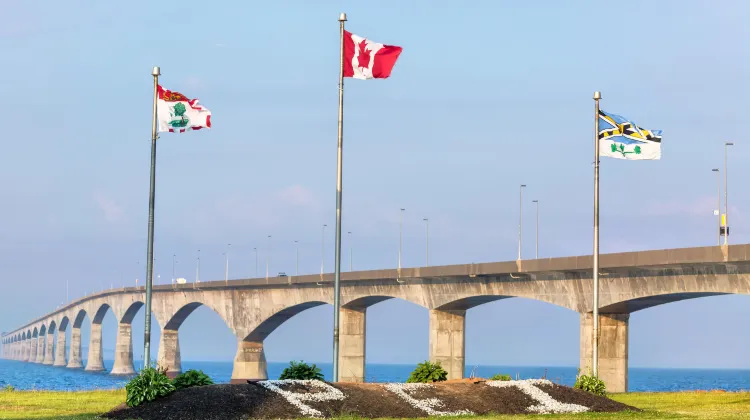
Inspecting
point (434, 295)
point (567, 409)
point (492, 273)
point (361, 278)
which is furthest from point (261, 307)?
point (567, 409)

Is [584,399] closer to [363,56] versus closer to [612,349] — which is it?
[363,56]

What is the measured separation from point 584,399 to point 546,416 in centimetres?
385

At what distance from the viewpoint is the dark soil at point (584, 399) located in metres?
36.2

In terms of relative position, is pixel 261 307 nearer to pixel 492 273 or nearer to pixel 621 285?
pixel 492 273

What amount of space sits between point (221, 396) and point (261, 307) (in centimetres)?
8087

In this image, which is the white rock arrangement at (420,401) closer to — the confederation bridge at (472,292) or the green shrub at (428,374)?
the green shrub at (428,374)

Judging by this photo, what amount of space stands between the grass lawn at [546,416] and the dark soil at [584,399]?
1.04m

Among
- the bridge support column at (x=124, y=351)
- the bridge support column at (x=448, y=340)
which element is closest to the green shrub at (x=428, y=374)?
the bridge support column at (x=448, y=340)

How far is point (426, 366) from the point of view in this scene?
41.6m

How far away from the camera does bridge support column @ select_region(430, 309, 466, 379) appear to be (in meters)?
80.6

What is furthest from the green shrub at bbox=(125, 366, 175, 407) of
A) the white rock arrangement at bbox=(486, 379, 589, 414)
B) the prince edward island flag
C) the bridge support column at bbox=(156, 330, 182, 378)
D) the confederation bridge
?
the bridge support column at bbox=(156, 330, 182, 378)

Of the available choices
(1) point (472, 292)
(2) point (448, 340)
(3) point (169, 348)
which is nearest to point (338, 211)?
(1) point (472, 292)

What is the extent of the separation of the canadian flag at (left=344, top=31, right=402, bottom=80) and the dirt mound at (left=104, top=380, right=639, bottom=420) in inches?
413

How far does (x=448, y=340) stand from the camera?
81.6 meters
